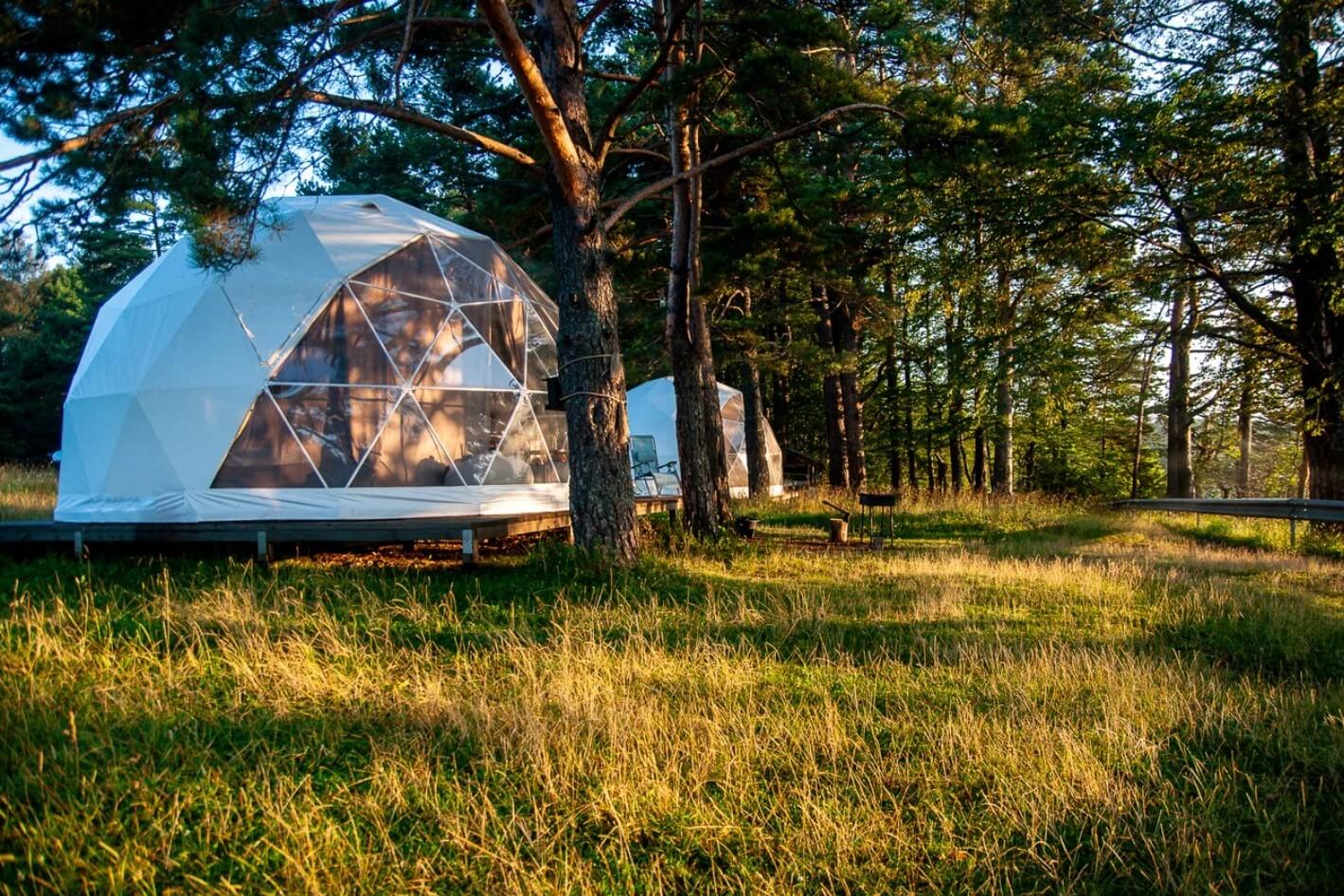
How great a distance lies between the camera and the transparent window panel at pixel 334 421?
961 cm

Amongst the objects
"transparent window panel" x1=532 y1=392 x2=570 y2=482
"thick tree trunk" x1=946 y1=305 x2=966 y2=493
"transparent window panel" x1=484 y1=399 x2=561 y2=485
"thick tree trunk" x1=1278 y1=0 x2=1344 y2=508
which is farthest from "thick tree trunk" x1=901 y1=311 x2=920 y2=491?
"transparent window panel" x1=484 y1=399 x2=561 y2=485

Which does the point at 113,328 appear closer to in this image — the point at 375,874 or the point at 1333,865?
the point at 375,874

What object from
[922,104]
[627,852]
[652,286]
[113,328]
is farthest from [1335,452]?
[113,328]

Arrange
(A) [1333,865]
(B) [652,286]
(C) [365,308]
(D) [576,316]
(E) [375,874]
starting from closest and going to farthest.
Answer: (E) [375,874]
(A) [1333,865]
(D) [576,316]
(C) [365,308]
(B) [652,286]

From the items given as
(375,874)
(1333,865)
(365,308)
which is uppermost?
(365,308)

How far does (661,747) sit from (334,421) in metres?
7.83

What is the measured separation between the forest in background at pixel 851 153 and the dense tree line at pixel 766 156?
4cm

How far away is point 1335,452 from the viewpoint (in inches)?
433

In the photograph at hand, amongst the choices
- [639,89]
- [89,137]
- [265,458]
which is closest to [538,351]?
[265,458]

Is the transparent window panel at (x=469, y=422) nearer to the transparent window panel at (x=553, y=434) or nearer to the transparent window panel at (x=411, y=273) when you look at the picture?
the transparent window panel at (x=553, y=434)

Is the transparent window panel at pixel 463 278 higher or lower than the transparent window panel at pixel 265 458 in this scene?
higher

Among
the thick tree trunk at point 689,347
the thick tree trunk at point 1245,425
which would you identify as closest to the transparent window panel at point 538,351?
the thick tree trunk at point 689,347

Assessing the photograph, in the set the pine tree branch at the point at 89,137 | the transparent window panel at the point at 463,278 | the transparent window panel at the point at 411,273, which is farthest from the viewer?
the transparent window panel at the point at 463,278

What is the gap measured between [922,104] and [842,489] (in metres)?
12.4
